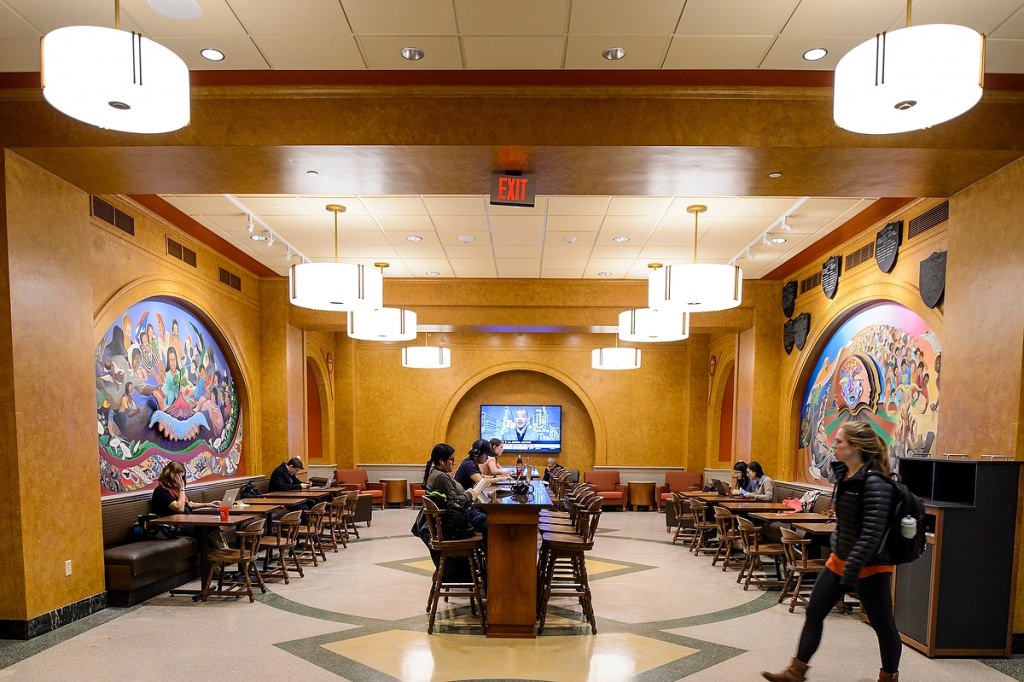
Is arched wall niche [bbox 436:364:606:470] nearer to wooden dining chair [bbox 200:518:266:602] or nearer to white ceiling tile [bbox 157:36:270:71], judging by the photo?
wooden dining chair [bbox 200:518:266:602]

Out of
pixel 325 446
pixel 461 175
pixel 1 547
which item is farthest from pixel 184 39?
pixel 325 446

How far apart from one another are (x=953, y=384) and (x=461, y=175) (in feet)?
14.3

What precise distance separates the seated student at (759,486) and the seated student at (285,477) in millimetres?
6620

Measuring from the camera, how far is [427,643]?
4.95 meters

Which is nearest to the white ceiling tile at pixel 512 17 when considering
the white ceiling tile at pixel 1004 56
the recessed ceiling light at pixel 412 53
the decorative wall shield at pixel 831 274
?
the recessed ceiling light at pixel 412 53

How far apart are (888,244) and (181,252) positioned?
8.44 m

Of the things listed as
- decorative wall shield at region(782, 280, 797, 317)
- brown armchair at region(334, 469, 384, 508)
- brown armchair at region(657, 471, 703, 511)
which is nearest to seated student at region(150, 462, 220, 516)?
brown armchair at region(334, 469, 384, 508)

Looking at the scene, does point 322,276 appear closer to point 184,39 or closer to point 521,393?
point 184,39

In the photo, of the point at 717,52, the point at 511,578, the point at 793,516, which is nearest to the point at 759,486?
the point at 793,516

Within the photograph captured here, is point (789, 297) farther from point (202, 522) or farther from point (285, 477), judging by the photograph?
point (202, 522)

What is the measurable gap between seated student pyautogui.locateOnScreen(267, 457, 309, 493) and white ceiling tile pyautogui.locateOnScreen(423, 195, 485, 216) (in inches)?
184

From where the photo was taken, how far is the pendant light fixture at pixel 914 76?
266 cm

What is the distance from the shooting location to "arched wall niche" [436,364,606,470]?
49.3 ft

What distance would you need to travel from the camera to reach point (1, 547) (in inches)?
190
